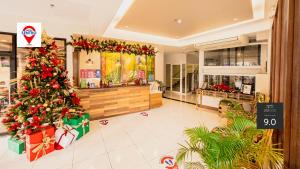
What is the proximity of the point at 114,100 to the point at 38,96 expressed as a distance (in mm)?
2578

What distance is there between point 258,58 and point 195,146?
5.90 metres

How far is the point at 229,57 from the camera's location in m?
6.78

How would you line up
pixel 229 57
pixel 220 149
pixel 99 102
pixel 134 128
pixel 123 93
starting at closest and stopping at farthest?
pixel 220 149, pixel 134 128, pixel 99 102, pixel 123 93, pixel 229 57

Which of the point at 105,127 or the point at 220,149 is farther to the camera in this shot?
the point at 105,127

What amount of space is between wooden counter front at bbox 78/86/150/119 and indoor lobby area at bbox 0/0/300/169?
Result: 0.12 ft

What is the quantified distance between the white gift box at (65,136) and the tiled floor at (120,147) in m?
0.14

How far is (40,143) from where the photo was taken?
2.92 meters

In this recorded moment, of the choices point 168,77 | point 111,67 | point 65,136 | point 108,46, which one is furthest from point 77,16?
point 168,77

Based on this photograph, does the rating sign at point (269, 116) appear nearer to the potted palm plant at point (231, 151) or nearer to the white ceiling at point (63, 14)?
the potted palm plant at point (231, 151)

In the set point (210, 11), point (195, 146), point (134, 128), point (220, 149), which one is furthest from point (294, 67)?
point (134, 128)

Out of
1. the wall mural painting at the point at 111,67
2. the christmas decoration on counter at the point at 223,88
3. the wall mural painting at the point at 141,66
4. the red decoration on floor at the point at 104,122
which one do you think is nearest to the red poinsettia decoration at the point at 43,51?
the red decoration on floor at the point at 104,122

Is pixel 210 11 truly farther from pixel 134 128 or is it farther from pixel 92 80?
pixel 92 80

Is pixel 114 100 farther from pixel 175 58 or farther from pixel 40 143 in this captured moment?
pixel 175 58

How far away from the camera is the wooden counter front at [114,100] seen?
4.97m
